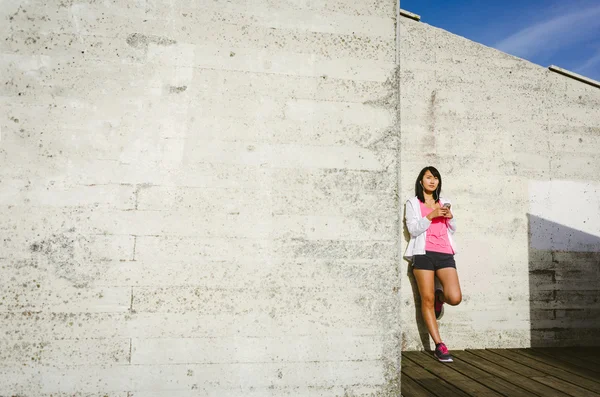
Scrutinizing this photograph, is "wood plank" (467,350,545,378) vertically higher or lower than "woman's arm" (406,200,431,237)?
lower

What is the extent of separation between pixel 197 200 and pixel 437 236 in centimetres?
212

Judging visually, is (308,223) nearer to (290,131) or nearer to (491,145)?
(290,131)

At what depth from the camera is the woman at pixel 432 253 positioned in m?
3.01

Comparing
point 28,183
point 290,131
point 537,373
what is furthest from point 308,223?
point 537,373

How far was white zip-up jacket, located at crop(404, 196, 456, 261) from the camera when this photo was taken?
119 inches

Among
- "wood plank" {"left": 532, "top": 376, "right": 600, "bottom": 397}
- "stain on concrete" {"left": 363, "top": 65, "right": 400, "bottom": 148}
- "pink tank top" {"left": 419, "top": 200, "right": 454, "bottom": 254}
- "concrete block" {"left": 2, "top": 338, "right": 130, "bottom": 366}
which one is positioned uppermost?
"stain on concrete" {"left": 363, "top": 65, "right": 400, "bottom": 148}

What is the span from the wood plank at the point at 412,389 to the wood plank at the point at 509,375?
2.22 feet

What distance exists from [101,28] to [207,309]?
1.76 meters

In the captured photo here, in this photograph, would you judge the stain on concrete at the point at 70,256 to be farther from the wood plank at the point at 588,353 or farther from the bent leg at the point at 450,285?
the wood plank at the point at 588,353

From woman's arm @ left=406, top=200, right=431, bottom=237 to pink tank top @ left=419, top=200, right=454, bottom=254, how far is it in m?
0.11

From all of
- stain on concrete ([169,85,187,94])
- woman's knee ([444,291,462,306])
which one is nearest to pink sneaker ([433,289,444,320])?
woman's knee ([444,291,462,306])

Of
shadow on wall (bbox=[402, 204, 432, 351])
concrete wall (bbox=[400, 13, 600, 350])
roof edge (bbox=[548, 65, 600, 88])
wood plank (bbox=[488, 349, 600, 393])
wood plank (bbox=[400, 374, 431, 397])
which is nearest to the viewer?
wood plank (bbox=[400, 374, 431, 397])

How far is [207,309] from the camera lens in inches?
77.8

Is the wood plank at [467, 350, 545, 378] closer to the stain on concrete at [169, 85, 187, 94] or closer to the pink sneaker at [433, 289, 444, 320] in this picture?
the pink sneaker at [433, 289, 444, 320]
